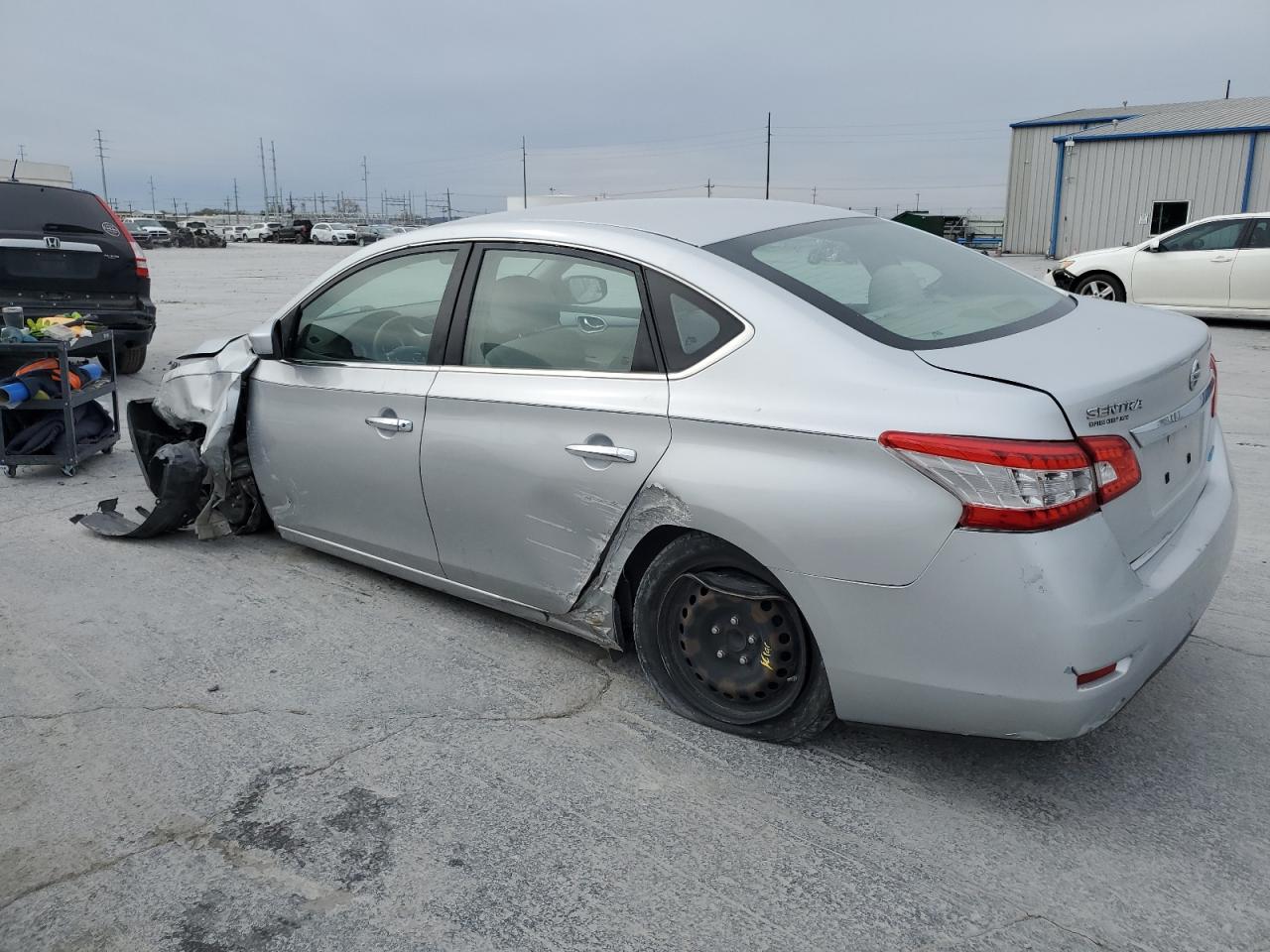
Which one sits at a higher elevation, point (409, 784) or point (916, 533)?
point (916, 533)

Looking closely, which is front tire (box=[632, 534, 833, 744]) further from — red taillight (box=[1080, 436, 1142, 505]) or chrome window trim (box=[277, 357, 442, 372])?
chrome window trim (box=[277, 357, 442, 372])

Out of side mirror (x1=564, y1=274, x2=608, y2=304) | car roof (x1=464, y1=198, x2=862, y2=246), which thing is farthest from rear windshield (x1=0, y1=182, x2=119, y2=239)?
side mirror (x1=564, y1=274, x2=608, y2=304)

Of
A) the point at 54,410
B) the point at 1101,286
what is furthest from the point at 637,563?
the point at 1101,286

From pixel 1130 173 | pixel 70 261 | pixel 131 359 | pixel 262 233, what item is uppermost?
pixel 1130 173

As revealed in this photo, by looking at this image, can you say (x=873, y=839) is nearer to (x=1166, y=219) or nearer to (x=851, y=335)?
(x=851, y=335)

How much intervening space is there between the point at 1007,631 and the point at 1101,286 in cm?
1300

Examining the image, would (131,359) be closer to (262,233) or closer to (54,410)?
(54,410)

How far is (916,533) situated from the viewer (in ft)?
8.38

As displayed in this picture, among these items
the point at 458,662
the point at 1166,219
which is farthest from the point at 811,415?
the point at 1166,219

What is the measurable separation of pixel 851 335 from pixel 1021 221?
100ft

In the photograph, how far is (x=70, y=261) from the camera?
8.62 metres

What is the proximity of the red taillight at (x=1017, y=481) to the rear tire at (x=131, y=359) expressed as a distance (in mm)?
8881

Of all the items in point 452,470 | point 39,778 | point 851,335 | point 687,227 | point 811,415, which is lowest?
point 39,778

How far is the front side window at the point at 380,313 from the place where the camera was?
3.89 metres
